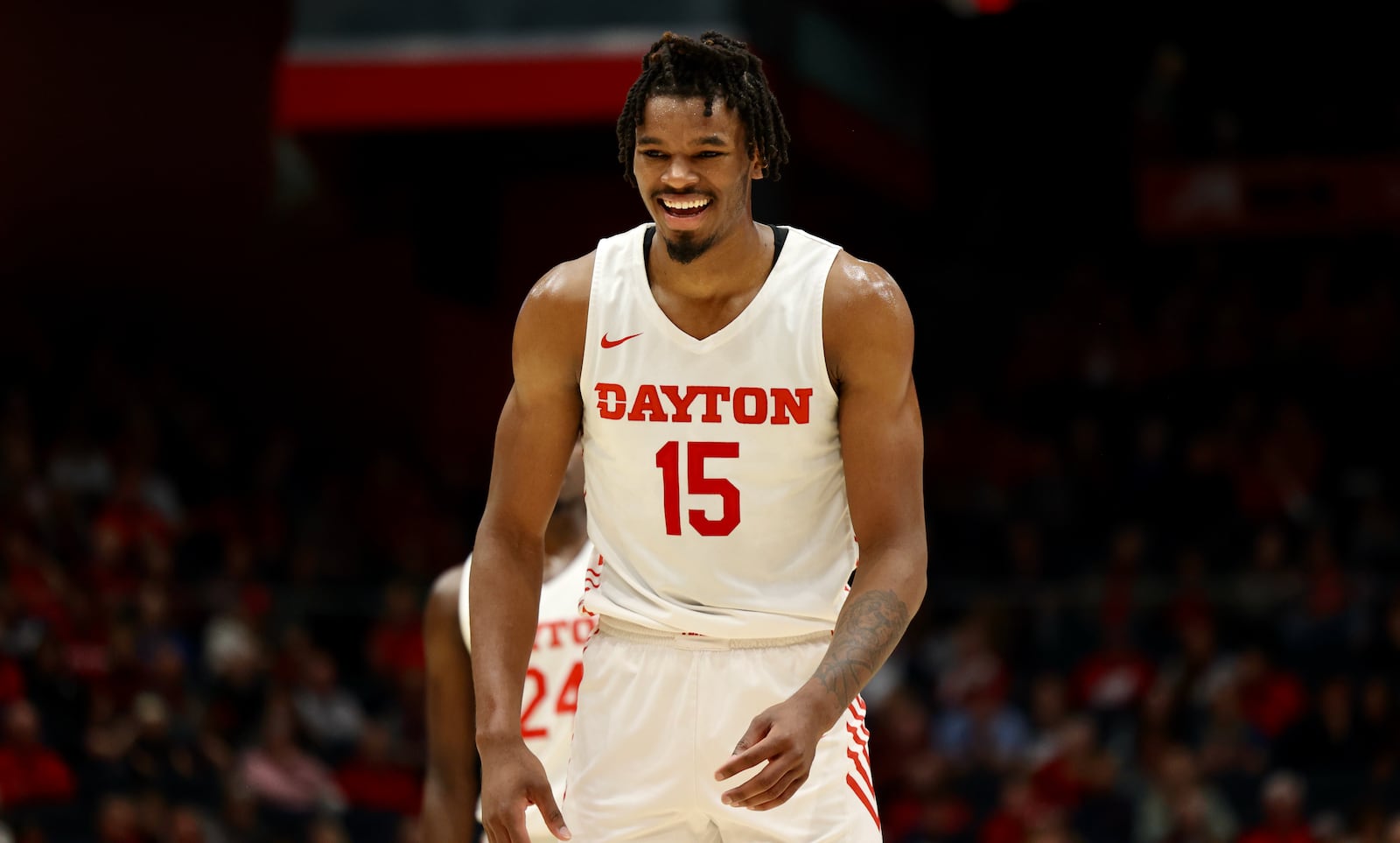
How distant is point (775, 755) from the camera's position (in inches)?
121

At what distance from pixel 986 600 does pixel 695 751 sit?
929 centimetres

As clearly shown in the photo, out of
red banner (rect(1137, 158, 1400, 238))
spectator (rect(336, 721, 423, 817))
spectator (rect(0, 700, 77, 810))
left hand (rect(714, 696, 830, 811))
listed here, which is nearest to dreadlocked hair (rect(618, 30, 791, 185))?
left hand (rect(714, 696, 830, 811))

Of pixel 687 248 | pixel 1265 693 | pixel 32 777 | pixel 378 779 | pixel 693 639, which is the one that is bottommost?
pixel 378 779

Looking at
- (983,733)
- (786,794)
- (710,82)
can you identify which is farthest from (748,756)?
(983,733)

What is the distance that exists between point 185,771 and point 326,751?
107cm

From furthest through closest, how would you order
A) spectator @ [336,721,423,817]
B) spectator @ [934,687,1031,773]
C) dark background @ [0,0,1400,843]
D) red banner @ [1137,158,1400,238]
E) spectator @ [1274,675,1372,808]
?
red banner @ [1137,158,1400,238] < spectator @ [336,721,423,817] < dark background @ [0,0,1400,843] < spectator @ [934,687,1031,773] < spectator @ [1274,675,1372,808]

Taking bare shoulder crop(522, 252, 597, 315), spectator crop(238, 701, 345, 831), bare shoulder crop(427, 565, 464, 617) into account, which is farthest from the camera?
spectator crop(238, 701, 345, 831)

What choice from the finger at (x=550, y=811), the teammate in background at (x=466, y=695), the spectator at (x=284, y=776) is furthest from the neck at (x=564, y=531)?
the spectator at (x=284, y=776)

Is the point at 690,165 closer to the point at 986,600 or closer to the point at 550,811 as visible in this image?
the point at 550,811

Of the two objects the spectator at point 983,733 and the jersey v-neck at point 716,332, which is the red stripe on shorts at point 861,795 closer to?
the jersey v-neck at point 716,332

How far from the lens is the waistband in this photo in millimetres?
3516

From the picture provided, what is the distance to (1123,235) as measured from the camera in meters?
18.1

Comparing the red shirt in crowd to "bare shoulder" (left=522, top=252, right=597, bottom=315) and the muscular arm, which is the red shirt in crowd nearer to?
"bare shoulder" (left=522, top=252, right=597, bottom=315)

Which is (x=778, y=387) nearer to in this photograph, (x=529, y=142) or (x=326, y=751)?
(x=326, y=751)
